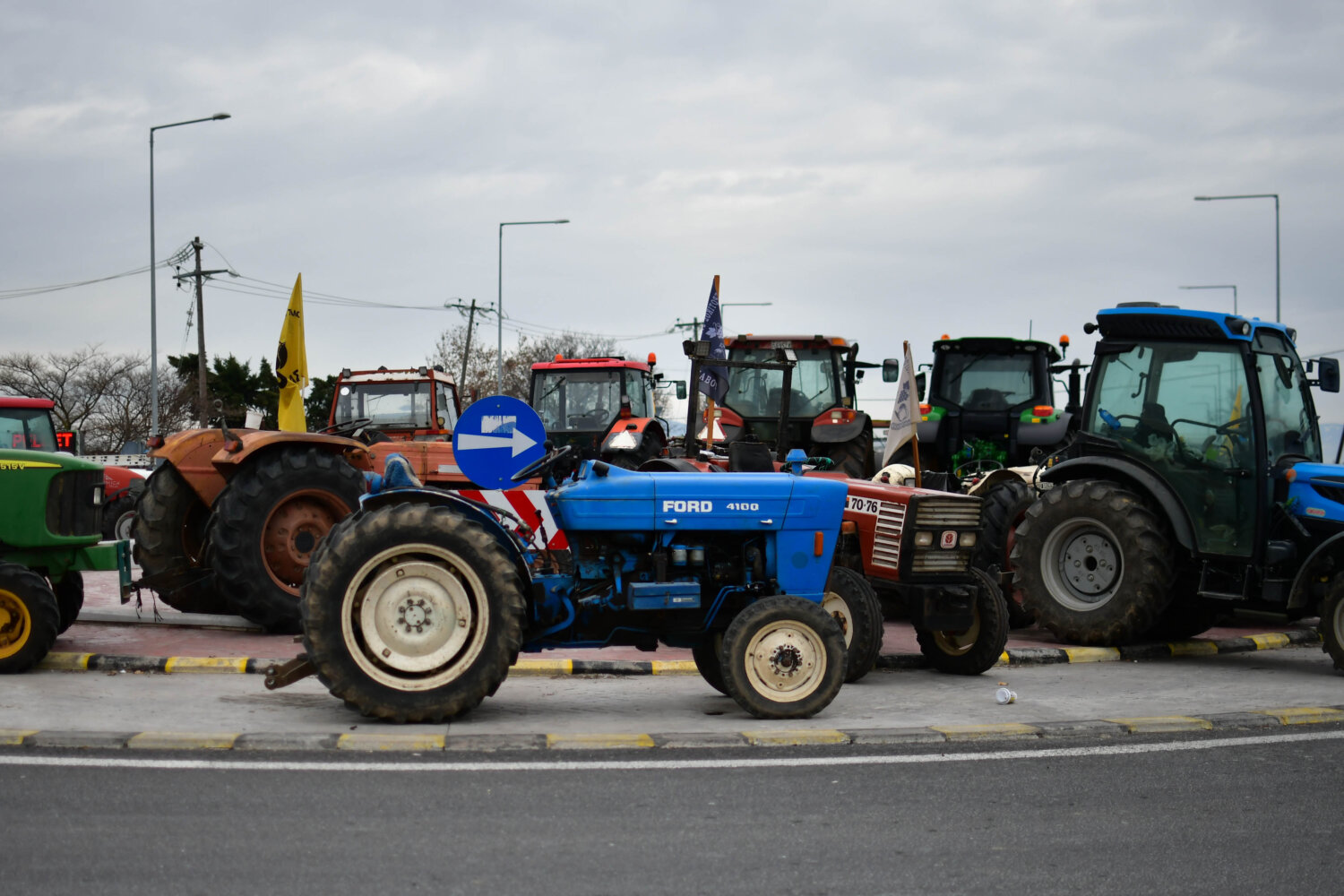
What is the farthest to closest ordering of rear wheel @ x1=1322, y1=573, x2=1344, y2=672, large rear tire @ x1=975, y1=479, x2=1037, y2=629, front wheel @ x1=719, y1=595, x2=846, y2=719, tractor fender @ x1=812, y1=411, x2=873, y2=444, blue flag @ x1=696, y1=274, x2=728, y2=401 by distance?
tractor fender @ x1=812, y1=411, x2=873, y2=444 < blue flag @ x1=696, y1=274, x2=728, y2=401 < large rear tire @ x1=975, y1=479, x2=1037, y2=629 < rear wheel @ x1=1322, y1=573, x2=1344, y2=672 < front wheel @ x1=719, y1=595, x2=846, y2=719

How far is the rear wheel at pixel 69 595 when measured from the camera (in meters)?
9.41

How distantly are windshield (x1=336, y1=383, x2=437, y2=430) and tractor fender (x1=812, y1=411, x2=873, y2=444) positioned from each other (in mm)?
5230

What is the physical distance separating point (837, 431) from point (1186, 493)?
270 inches

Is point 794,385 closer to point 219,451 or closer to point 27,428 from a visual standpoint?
point 219,451

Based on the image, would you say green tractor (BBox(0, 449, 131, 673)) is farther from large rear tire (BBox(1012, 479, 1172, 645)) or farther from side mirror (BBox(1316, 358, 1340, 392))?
side mirror (BBox(1316, 358, 1340, 392))

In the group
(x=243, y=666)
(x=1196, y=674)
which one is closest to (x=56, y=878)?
(x=243, y=666)

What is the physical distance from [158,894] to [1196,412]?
818 cm

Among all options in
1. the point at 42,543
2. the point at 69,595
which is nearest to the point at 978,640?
the point at 42,543

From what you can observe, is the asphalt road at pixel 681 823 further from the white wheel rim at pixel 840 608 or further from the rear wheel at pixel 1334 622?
the rear wheel at pixel 1334 622

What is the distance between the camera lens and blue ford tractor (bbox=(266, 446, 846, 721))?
6.76 meters

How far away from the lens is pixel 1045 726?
700cm

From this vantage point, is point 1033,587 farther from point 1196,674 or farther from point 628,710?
point 628,710

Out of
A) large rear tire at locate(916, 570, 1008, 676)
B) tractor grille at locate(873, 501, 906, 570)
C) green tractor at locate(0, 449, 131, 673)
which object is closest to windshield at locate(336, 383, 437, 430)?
green tractor at locate(0, 449, 131, 673)

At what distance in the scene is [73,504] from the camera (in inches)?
356
